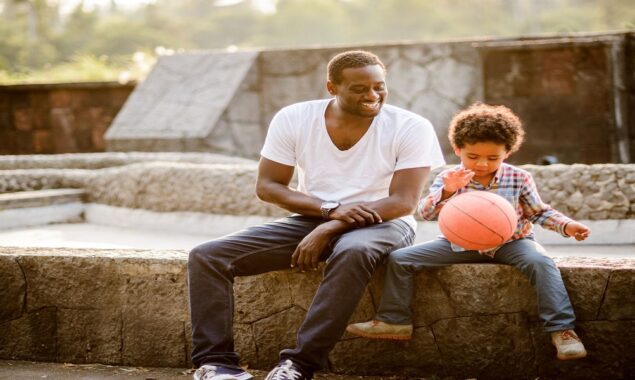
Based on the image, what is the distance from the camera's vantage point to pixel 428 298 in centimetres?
337

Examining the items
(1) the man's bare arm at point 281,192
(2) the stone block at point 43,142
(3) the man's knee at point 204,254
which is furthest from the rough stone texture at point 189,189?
(2) the stone block at point 43,142

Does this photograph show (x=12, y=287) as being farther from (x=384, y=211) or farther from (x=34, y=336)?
(x=384, y=211)

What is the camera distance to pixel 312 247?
3293mm

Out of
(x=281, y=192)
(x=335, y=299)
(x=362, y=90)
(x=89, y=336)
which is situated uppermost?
(x=362, y=90)

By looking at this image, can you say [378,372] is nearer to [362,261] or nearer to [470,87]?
[362,261]

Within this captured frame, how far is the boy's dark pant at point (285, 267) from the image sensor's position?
306cm

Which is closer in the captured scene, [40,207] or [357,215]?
[357,215]

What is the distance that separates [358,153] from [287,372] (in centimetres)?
99

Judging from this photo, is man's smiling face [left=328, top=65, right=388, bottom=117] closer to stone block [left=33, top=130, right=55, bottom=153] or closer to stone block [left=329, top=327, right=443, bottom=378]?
stone block [left=329, top=327, right=443, bottom=378]

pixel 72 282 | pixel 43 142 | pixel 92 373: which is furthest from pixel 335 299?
pixel 43 142

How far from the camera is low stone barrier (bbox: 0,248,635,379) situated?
10.5 feet

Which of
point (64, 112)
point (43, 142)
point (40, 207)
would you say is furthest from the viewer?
point (43, 142)

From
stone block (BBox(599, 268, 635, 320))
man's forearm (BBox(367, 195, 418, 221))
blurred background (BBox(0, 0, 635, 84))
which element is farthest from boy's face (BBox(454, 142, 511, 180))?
blurred background (BBox(0, 0, 635, 84))

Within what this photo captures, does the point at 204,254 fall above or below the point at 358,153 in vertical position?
below
